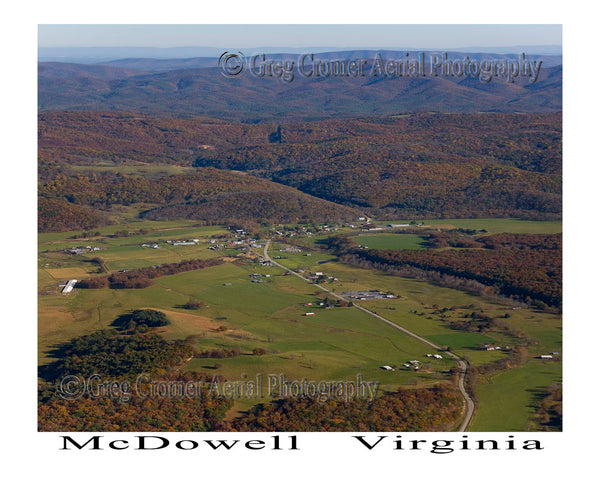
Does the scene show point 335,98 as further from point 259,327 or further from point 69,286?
point 259,327

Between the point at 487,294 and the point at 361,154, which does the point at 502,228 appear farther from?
the point at 361,154

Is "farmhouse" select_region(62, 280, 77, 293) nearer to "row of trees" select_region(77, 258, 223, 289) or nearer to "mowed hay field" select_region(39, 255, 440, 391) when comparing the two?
"row of trees" select_region(77, 258, 223, 289)

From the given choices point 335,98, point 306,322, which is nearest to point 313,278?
point 306,322

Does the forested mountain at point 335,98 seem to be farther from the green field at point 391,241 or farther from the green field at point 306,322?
the green field at point 306,322

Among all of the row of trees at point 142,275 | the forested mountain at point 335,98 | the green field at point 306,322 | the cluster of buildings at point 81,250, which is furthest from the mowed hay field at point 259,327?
the forested mountain at point 335,98

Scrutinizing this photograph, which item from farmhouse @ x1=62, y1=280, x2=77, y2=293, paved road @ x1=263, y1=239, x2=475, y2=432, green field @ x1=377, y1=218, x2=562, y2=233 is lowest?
paved road @ x1=263, y1=239, x2=475, y2=432

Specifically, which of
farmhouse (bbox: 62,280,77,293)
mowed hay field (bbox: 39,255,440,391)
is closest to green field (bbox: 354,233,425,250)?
mowed hay field (bbox: 39,255,440,391)

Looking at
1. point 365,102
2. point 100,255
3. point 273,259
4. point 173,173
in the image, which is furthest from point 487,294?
point 365,102

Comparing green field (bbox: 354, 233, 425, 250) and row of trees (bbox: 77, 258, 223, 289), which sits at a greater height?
green field (bbox: 354, 233, 425, 250)
